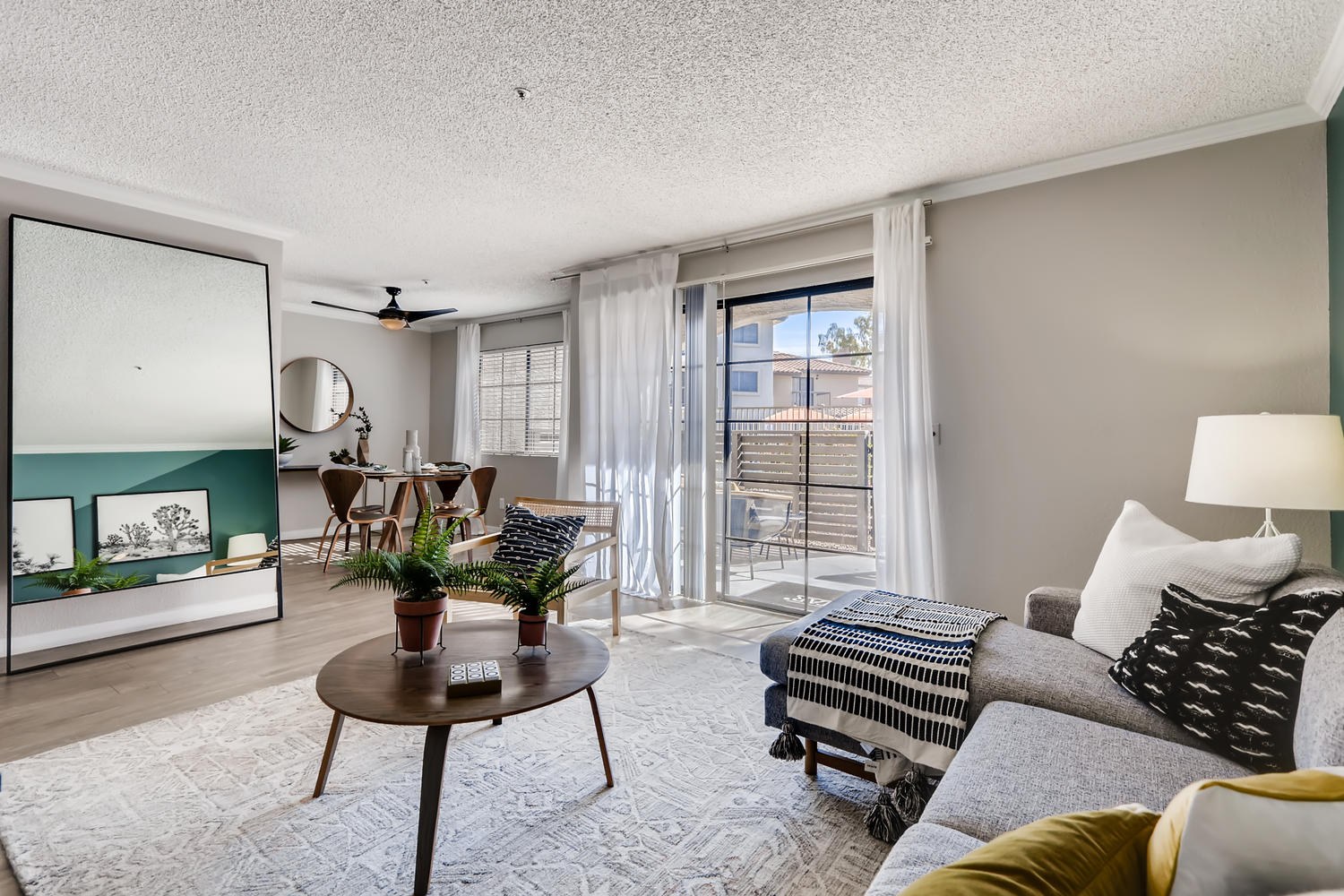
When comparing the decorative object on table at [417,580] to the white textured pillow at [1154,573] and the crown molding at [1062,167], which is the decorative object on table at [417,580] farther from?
the crown molding at [1062,167]

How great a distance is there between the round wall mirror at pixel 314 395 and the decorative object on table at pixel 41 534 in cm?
329

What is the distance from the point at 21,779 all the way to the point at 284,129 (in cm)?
263

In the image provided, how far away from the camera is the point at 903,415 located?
336 cm

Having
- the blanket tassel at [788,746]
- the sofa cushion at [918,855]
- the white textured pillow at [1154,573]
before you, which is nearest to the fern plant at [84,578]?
the blanket tassel at [788,746]

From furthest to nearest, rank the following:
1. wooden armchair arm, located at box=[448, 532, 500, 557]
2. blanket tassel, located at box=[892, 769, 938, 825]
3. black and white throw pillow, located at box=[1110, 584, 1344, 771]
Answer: wooden armchair arm, located at box=[448, 532, 500, 557]
blanket tassel, located at box=[892, 769, 938, 825]
black and white throw pillow, located at box=[1110, 584, 1344, 771]

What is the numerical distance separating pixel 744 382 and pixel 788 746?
2715 millimetres

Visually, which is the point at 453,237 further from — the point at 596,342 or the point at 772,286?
the point at 772,286

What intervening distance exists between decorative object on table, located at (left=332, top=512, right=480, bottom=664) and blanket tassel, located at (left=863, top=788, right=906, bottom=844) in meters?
1.38

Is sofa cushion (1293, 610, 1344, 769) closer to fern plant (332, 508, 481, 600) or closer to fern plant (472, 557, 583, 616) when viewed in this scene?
fern plant (472, 557, 583, 616)

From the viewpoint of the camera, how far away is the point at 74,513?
3201 millimetres

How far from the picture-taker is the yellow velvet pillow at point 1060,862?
604mm

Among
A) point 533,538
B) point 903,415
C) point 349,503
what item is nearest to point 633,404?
Result: point 533,538

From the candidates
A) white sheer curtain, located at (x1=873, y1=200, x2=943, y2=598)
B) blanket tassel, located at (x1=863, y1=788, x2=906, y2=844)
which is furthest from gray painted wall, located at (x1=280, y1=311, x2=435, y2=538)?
blanket tassel, located at (x1=863, y1=788, x2=906, y2=844)

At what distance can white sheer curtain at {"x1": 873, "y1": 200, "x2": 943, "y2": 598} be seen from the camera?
10.7 ft
